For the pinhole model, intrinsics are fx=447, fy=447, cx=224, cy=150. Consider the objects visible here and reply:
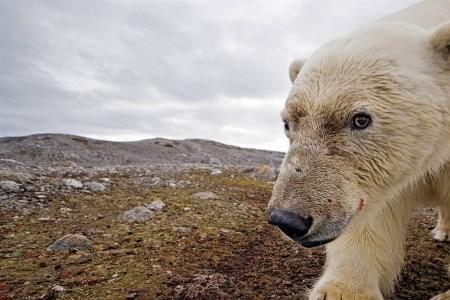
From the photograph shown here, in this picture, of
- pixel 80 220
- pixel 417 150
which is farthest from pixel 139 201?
pixel 417 150

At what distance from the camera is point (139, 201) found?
17.7 feet

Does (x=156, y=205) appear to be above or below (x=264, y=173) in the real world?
below

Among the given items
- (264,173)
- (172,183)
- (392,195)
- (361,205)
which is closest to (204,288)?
(361,205)

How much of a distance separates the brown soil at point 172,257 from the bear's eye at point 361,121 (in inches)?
46.0

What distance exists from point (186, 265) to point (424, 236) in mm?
2488

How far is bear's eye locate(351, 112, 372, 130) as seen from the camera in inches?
93.7

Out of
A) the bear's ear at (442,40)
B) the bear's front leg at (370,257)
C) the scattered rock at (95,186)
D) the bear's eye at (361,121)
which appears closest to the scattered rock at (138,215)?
the scattered rock at (95,186)

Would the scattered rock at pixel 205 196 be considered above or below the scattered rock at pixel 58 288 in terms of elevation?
above

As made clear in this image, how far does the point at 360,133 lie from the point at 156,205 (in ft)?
10.0

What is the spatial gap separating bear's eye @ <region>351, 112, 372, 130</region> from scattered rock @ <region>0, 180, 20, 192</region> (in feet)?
14.2

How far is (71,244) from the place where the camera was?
364cm

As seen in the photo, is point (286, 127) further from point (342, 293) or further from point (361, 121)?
point (342, 293)

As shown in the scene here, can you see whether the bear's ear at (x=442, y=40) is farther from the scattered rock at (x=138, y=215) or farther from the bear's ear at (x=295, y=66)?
the scattered rock at (x=138, y=215)

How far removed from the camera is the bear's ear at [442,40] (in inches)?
103
